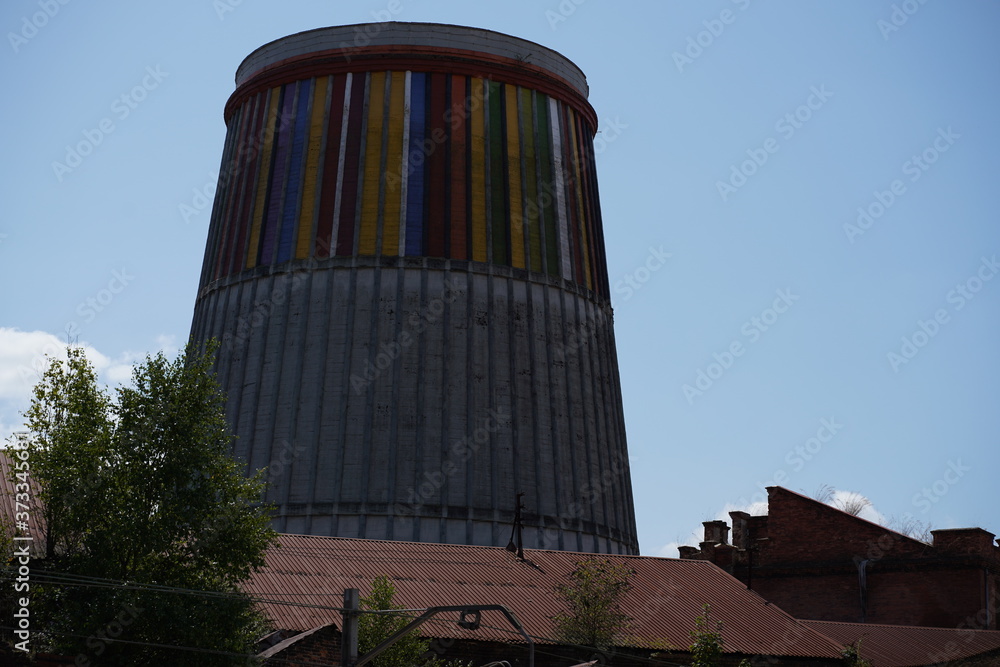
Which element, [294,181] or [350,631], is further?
[294,181]

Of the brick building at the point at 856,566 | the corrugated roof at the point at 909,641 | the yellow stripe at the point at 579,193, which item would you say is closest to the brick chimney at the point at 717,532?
the brick building at the point at 856,566

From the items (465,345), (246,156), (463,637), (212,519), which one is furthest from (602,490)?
(212,519)

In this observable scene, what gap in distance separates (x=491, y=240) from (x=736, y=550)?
15.4 m

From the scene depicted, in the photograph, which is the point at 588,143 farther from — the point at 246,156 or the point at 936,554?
the point at 936,554

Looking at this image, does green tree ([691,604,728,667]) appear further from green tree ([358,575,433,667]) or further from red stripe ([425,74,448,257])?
red stripe ([425,74,448,257])

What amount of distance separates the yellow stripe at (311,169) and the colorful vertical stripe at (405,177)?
0.04 m

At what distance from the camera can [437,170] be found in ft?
142

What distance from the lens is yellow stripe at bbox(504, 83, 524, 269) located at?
43.6 meters

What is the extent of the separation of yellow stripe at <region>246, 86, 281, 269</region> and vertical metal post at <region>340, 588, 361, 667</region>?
81.5ft

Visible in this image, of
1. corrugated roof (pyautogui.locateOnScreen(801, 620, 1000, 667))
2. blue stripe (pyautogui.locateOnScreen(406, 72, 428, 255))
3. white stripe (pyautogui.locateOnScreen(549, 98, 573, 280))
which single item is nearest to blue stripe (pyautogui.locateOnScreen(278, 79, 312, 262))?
blue stripe (pyautogui.locateOnScreen(406, 72, 428, 255))

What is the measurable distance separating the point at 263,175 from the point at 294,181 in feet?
5.42

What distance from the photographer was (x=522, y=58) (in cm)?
4625

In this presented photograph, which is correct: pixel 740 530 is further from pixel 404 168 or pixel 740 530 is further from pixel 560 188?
pixel 404 168

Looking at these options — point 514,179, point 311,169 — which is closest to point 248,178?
point 311,169
